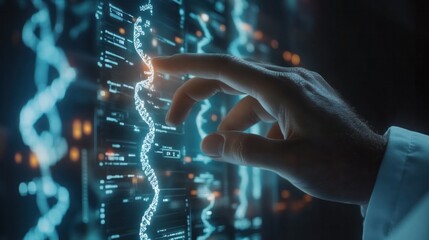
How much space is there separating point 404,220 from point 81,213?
47cm

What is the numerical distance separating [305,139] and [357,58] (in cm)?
90

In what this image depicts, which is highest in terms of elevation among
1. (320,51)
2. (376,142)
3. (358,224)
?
(320,51)

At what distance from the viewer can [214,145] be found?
2.48 ft

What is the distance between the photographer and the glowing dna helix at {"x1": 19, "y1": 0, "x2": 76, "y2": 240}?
2.13 ft

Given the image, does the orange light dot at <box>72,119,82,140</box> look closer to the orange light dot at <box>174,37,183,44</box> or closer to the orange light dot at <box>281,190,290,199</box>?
the orange light dot at <box>174,37,183,44</box>

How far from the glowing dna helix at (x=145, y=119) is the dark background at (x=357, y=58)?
1.98ft

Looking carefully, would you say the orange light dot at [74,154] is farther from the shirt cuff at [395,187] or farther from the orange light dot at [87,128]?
the shirt cuff at [395,187]

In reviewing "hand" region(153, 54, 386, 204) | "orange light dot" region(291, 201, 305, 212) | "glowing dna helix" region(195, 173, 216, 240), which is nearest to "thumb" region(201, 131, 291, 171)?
"hand" region(153, 54, 386, 204)

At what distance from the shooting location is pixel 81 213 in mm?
667

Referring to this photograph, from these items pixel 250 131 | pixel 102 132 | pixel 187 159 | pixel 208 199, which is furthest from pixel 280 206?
pixel 102 132

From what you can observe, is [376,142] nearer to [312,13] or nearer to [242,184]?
[242,184]

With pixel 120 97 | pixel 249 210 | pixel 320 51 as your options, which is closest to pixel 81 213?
pixel 120 97

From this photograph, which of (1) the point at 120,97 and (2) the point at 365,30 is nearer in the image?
(1) the point at 120,97

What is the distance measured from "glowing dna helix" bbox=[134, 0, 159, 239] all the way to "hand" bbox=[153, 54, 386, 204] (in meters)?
0.07
